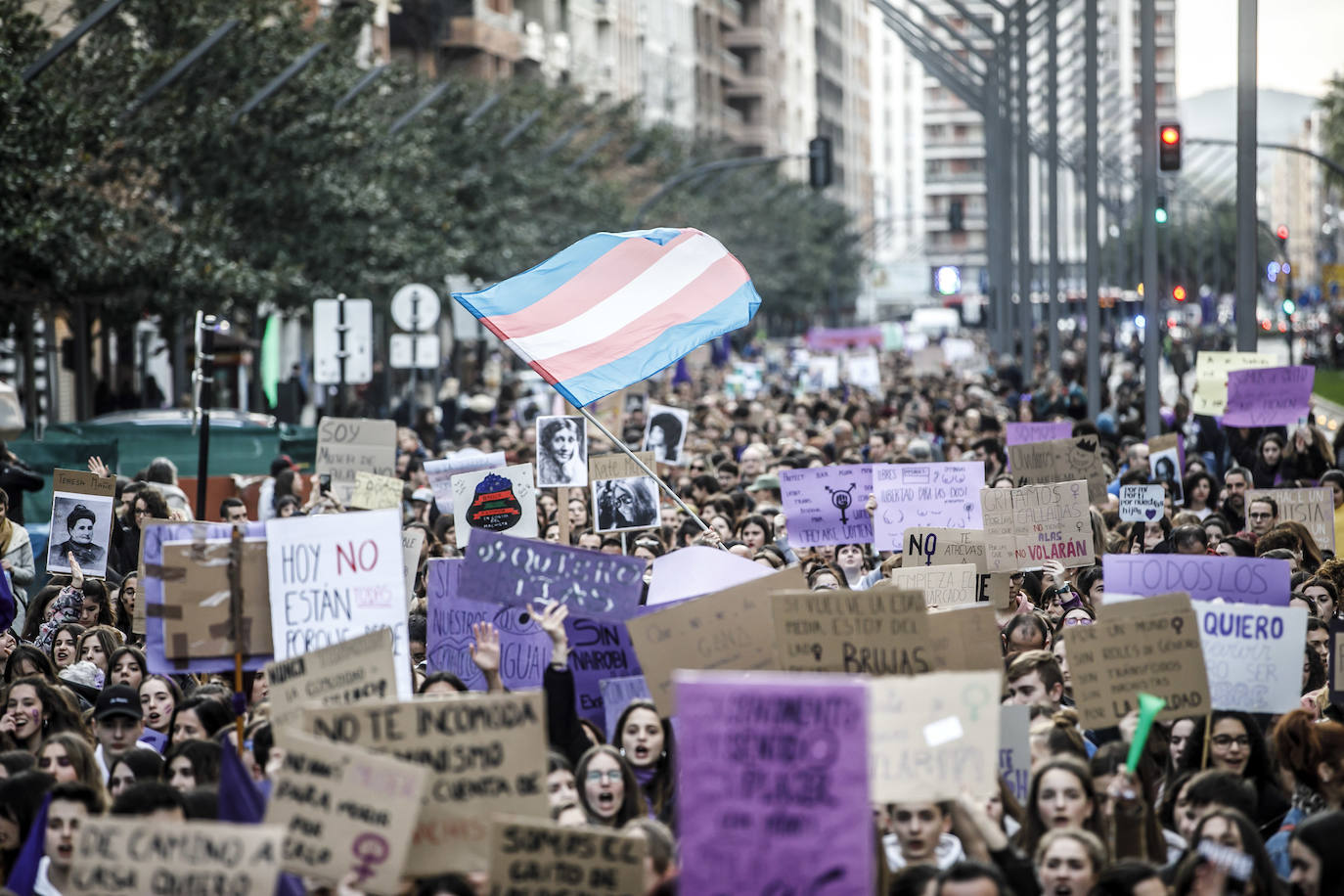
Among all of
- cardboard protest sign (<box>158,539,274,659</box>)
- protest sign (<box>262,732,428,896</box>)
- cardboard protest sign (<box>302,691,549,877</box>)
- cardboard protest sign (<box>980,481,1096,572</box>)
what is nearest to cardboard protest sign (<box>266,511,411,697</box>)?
cardboard protest sign (<box>158,539,274,659</box>)

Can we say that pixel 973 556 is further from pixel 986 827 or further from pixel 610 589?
pixel 986 827

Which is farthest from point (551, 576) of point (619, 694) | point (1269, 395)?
point (1269, 395)

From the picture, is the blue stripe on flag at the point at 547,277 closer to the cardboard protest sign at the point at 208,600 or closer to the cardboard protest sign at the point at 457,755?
the cardboard protest sign at the point at 208,600

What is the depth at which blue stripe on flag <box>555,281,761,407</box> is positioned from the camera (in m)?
11.9

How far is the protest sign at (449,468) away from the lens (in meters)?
15.0

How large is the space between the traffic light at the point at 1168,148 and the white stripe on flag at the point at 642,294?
1353 centimetres

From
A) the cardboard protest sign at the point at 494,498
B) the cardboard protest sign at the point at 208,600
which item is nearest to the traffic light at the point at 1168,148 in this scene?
the cardboard protest sign at the point at 494,498

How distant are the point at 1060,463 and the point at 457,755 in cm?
1001

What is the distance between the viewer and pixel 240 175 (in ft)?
106

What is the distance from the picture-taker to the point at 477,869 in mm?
6223

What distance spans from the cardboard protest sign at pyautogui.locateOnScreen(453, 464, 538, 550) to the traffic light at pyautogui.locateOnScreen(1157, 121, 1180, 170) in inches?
509

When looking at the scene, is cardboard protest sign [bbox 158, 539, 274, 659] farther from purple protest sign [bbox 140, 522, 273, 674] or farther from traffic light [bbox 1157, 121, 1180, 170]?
traffic light [bbox 1157, 121, 1180, 170]

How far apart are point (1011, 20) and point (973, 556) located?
31502 millimetres

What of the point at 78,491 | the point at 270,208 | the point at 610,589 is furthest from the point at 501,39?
the point at 610,589
